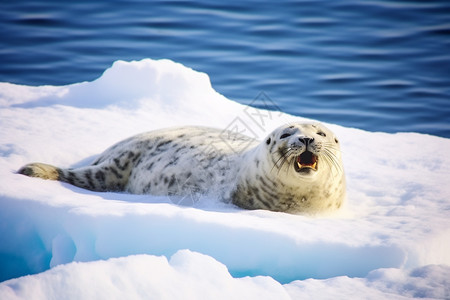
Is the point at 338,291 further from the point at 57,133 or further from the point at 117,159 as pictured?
the point at 57,133

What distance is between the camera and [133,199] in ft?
17.1

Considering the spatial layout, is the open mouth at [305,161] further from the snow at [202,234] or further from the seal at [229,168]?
the snow at [202,234]

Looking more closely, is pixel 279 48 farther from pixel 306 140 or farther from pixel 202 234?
pixel 202 234

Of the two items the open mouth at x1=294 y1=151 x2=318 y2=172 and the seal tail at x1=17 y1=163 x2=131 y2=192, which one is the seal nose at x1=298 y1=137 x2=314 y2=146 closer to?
the open mouth at x1=294 y1=151 x2=318 y2=172

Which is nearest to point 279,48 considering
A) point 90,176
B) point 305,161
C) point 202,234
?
point 90,176

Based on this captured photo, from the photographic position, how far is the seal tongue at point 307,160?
4922 mm

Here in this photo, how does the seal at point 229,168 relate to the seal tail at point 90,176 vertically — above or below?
above

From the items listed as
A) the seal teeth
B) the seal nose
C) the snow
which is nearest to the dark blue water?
the snow

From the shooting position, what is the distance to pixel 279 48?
12234mm

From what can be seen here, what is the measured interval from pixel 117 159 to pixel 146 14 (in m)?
8.61

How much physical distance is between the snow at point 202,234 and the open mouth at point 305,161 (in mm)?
345

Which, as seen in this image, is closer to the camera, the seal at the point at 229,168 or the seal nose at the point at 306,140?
the seal nose at the point at 306,140

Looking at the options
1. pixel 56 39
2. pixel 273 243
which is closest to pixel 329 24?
pixel 56 39

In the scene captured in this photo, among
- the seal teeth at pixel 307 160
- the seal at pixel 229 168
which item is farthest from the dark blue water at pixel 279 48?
the seal teeth at pixel 307 160
